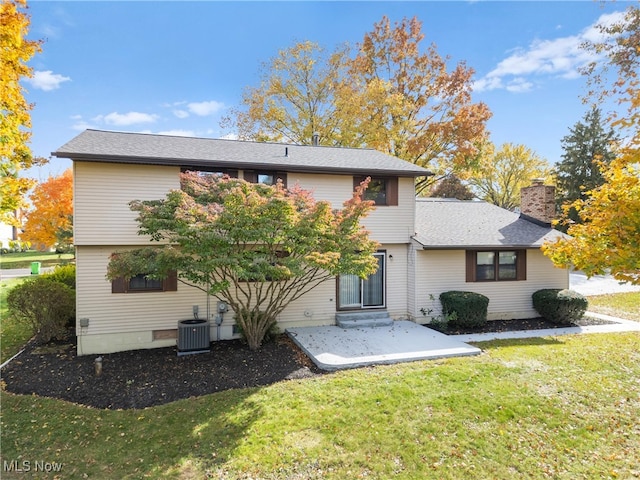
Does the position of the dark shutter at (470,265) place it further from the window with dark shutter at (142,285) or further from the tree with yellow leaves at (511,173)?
the tree with yellow leaves at (511,173)

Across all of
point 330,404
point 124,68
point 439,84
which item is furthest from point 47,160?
point 439,84

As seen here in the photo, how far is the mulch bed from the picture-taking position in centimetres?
679

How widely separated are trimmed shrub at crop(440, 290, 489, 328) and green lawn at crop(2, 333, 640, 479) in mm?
3370

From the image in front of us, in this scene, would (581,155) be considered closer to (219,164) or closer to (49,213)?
(219,164)

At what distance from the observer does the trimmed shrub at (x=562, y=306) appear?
11398mm

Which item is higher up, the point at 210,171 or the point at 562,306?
the point at 210,171

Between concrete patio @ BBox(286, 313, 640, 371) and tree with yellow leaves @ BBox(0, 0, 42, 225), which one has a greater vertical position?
tree with yellow leaves @ BBox(0, 0, 42, 225)

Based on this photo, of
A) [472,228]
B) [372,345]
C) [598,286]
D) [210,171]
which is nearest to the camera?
[372,345]

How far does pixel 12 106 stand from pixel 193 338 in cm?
737

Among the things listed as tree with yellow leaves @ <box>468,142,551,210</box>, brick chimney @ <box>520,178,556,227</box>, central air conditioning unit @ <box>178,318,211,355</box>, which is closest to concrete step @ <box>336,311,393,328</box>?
central air conditioning unit @ <box>178,318,211,355</box>

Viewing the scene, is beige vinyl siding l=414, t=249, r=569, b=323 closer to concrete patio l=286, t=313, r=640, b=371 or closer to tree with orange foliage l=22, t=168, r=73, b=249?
concrete patio l=286, t=313, r=640, b=371

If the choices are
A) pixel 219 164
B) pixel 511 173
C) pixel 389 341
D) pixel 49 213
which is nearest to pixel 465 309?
Answer: pixel 389 341

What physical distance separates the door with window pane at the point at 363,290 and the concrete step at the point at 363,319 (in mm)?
345

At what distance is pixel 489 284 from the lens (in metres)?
12.0
